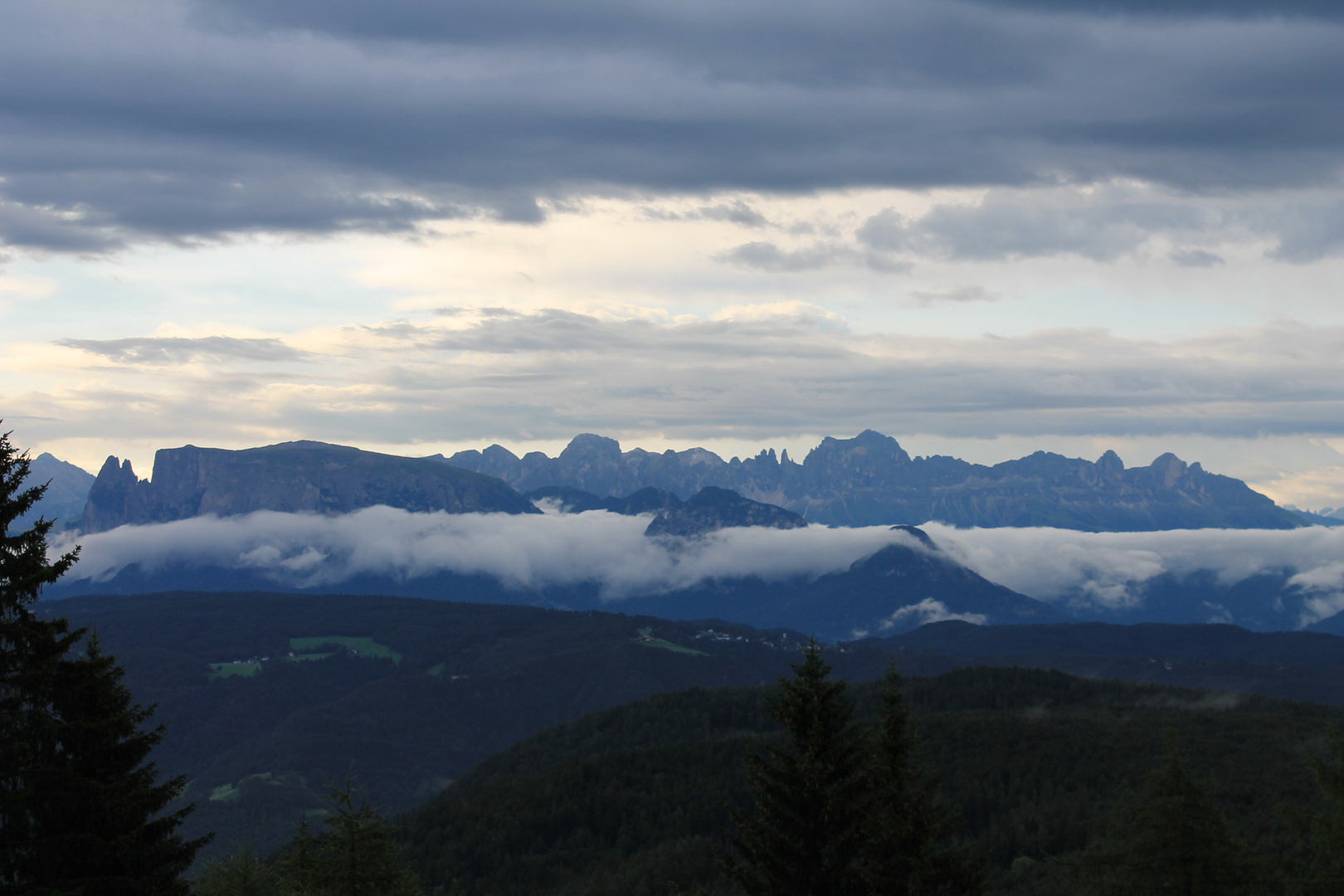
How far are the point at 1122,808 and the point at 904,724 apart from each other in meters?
15.9

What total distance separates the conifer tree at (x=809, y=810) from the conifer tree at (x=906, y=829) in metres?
0.87

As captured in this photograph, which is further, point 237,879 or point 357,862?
point 237,879

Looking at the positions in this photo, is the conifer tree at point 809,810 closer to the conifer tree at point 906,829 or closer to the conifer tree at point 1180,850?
the conifer tree at point 906,829

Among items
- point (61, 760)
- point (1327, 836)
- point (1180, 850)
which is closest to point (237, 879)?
point (61, 760)

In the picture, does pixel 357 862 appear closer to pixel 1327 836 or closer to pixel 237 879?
pixel 237 879

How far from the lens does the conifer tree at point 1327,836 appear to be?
38.5 metres

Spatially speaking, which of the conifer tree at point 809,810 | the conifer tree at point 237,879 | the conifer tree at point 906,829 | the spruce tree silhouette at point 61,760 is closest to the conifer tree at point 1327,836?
the conifer tree at point 906,829

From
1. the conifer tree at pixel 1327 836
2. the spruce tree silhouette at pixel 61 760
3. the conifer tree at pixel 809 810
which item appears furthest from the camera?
the conifer tree at pixel 1327 836

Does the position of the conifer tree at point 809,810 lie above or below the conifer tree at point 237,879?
above

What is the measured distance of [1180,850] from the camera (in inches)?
1628

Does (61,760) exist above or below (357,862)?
above

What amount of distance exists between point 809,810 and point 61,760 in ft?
71.2

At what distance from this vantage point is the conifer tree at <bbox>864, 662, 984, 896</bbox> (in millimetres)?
34188

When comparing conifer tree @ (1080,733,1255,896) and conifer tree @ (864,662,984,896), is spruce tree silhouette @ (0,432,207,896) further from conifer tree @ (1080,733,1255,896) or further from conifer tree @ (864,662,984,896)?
conifer tree @ (1080,733,1255,896)
